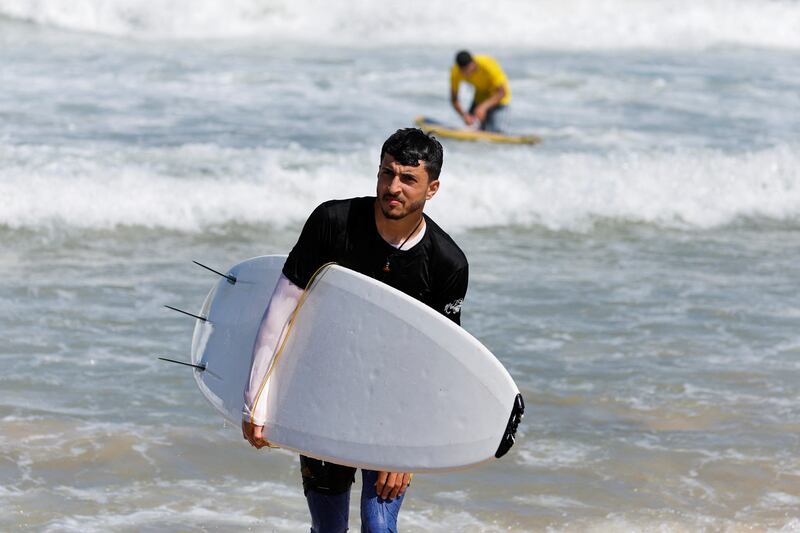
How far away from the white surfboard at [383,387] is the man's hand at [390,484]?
5 centimetres

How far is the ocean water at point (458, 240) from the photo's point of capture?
4.71 metres

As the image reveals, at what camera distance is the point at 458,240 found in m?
→ 9.42

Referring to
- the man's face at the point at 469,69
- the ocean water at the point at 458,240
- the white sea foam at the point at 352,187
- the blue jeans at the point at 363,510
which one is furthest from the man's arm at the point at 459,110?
the blue jeans at the point at 363,510

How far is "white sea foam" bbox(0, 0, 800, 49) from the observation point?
70.6 feet

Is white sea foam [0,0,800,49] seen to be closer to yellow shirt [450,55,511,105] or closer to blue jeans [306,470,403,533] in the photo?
yellow shirt [450,55,511,105]

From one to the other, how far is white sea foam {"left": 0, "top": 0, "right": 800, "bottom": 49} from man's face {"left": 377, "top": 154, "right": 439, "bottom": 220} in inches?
740

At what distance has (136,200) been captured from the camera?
9758mm

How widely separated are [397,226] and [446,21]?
2198 cm

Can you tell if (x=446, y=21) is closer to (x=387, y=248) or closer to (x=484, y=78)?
(x=484, y=78)

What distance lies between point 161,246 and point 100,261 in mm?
658

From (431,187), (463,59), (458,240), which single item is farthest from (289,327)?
(463,59)

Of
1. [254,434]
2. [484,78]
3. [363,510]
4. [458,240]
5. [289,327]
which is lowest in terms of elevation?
[458,240]

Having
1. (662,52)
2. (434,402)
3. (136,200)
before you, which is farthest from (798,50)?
(434,402)

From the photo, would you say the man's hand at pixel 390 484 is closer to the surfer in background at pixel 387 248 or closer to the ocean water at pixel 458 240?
the surfer in background at pixel 387 248
